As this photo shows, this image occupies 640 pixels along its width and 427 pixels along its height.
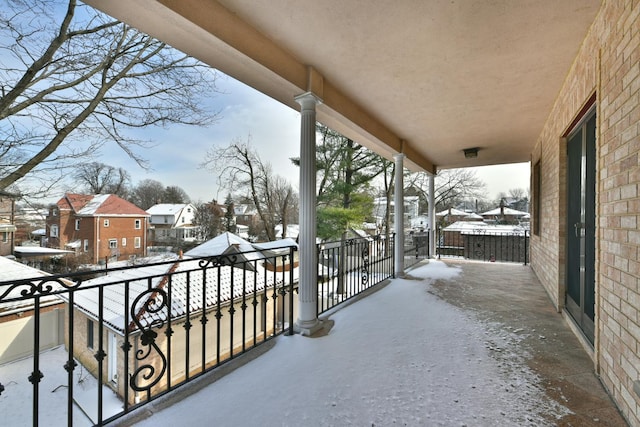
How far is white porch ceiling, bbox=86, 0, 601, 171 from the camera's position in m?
1.72

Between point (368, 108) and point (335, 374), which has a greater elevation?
point (368, 108)

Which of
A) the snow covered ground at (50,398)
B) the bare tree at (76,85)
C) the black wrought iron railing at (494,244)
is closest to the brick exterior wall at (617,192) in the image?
the snow covered ground at (50,398)

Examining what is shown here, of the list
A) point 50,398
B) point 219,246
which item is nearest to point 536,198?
point 50,398

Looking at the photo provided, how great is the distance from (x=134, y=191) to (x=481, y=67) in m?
9.32

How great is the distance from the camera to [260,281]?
7090 mm

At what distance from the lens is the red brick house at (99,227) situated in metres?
6.95

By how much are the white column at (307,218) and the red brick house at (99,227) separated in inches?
238

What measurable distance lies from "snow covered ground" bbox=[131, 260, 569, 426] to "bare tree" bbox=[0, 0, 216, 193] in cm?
495

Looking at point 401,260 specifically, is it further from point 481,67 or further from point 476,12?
point 476,12

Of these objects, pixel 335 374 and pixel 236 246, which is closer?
pixel 335 374

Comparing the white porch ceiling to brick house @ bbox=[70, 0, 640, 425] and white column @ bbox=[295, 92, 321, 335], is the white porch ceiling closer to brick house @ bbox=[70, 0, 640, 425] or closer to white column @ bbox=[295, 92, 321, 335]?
brick house @ bbox=[70, 0, 640, 425]

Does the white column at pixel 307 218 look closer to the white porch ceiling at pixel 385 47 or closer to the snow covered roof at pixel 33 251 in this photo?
the white porch ceiling at pixel 385 47

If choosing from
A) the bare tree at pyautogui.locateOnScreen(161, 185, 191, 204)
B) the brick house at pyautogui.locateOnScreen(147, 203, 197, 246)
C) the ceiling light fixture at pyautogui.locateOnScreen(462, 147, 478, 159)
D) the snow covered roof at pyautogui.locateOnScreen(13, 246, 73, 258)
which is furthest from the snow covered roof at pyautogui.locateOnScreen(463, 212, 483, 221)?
the snow covered roof at pyautogui.locateOnScreen(13, 246, 73, 258)

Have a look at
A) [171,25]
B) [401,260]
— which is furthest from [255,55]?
[401,260]
